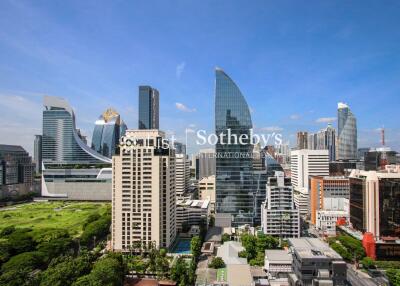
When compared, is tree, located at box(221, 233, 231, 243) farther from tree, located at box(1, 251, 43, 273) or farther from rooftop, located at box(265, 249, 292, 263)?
tree, located at box(1, 251, 43, 273)

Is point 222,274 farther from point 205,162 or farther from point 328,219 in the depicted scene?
point 205,162

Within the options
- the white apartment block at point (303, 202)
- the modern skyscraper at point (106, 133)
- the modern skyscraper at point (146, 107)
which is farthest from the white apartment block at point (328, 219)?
the modern skyscraper at point (146, 107)

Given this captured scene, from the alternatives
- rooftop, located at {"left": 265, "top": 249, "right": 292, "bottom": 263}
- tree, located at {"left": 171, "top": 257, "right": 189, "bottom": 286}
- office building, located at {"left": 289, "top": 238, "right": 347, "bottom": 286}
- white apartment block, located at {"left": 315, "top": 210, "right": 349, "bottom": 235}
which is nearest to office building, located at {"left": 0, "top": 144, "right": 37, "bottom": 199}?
tree, located at {"left": 171, "top": 257, "right": 189, "bottom": 286}

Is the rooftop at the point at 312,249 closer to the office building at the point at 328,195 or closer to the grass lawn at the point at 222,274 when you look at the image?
the grass lawn at the point at 222,274

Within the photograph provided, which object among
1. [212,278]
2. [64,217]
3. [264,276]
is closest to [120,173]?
[212,278]

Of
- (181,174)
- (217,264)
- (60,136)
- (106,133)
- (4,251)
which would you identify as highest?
(106,133)

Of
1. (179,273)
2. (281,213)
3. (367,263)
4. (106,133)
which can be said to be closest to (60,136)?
(106,133)
